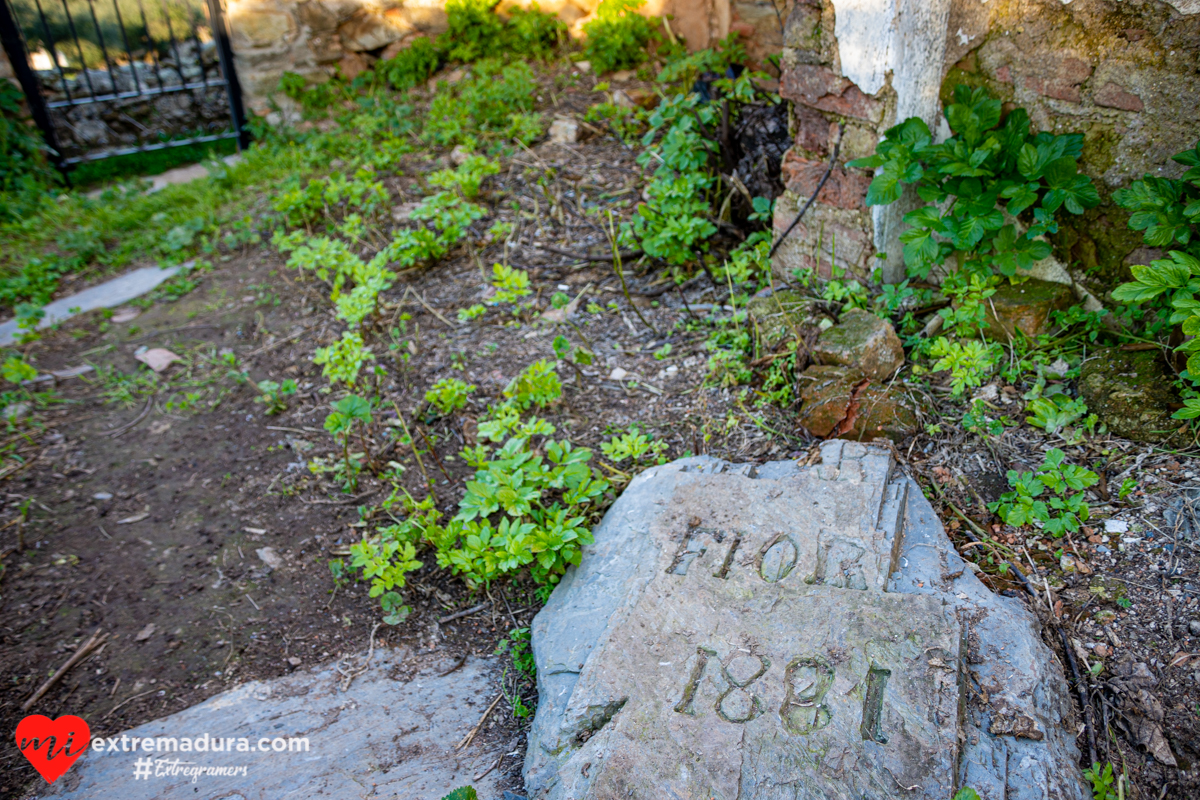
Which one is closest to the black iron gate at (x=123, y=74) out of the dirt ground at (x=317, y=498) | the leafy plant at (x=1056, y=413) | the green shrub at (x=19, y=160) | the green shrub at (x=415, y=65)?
the green shrub at (x=19, y=160)

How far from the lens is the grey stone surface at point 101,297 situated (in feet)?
13.7

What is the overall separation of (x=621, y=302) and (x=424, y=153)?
7.92 feet

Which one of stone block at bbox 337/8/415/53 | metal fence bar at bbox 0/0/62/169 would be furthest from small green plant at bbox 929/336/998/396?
metal fence bar at bbox 0/0/62/169

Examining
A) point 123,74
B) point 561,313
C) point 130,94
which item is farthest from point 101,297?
point 561,313

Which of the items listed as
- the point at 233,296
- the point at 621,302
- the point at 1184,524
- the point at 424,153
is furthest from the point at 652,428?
the point at 424,153

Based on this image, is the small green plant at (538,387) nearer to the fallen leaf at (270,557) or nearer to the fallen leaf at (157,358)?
the fallen leaf at (270,557)

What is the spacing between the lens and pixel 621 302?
3.59 metres

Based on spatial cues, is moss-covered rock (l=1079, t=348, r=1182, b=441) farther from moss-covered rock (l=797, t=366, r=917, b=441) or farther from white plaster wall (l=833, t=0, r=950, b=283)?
white plaster wall (l=833, t=0, r=950, b=283)

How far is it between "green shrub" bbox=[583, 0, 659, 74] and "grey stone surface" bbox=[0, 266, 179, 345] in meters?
3.39

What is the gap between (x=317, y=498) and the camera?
283 centimetres

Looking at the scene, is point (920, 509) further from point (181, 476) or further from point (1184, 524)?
point (181, 476)

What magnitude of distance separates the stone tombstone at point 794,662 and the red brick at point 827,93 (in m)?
1.44

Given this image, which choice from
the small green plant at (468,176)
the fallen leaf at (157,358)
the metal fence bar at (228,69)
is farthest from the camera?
the metal fence bar at (228,69)

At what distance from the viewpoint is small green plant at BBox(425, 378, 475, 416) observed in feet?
9.58
